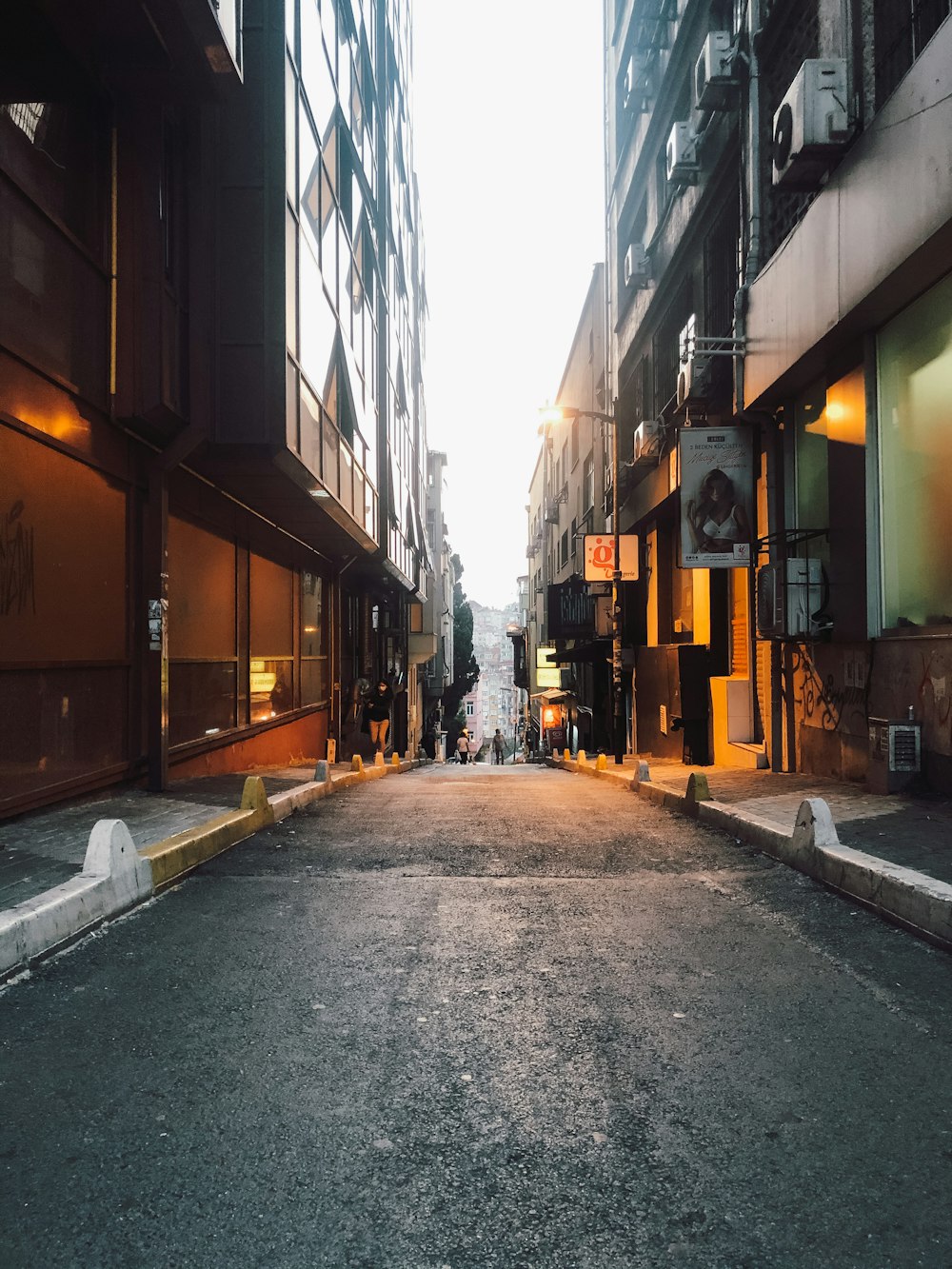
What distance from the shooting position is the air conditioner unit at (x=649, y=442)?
67.7ft

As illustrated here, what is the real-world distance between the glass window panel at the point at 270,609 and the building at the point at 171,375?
0.08 metres

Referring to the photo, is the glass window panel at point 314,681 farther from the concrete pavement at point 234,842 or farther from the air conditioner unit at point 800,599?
the air conditioner unit at point 800,599

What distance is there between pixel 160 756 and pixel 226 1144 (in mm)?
8098

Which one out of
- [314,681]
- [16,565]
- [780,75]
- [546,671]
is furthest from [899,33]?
[546,671]

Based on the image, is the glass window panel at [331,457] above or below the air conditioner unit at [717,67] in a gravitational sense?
below

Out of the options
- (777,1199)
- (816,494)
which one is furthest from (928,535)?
(777,1199)

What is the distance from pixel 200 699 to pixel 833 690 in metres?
8.40

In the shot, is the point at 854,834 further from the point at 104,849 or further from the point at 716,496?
the point at 716,496

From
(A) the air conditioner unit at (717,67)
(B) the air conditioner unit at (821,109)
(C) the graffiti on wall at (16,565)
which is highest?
(A) the air conditioner unit at (717,67)

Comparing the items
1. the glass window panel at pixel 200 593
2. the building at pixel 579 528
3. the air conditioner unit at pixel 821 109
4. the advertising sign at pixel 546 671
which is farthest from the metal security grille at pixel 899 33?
the advertising sign at pixel 546 671

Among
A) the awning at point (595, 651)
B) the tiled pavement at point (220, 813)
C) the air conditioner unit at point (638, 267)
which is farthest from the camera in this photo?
the awning at point (595, 651)

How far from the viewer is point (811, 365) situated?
11.8 m

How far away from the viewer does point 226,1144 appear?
2.79 m

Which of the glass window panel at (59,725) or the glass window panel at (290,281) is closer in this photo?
the glass window panel at (59,725)
